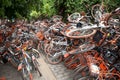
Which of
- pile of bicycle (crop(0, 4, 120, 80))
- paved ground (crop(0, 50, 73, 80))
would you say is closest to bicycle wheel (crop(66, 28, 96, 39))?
pile of bicycle (crop(0, 4, 120, 80))

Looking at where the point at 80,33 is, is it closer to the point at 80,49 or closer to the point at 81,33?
the point at 81,33

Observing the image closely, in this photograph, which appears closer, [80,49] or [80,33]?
[80,33]

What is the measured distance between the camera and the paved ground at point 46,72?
7.71 m

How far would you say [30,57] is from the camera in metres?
7.82

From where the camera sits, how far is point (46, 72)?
8219mm

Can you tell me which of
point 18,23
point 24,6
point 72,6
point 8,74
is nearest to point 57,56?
point 8,74

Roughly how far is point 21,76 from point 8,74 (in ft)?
1.88

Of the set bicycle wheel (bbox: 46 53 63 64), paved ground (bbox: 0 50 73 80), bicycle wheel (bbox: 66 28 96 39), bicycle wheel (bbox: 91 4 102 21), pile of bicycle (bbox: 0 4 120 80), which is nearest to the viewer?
pile of bicycle (bbox: 0 4 120 80)

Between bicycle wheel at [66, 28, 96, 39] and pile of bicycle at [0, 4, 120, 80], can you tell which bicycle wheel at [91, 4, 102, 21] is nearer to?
pile of bicycle at [0, 4, 120, 80]

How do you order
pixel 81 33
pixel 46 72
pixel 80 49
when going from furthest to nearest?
1. pixel 46 72
2. pixel 80 49
3. pixel 81 33

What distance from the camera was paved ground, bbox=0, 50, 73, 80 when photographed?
7.71 meters

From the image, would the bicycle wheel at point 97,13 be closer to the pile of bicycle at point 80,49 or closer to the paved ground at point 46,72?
the pile of bicycle at point 80,49

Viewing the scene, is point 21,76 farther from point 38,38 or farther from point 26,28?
point 26,28

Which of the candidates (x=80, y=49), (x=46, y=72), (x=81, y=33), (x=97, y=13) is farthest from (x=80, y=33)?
(x=97, y=13)
